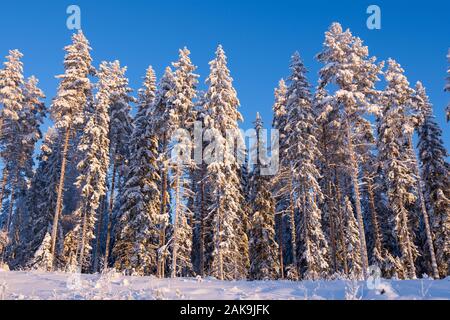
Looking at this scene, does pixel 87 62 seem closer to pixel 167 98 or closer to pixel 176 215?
pixel 167 98

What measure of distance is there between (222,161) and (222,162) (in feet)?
0.66

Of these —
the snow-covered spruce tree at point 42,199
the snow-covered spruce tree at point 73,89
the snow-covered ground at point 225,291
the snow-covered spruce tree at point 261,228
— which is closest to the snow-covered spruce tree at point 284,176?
the snow-covered spruce tree at point 261,228

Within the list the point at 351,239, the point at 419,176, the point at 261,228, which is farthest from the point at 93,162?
the point at 419,176

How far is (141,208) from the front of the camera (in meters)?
29.7

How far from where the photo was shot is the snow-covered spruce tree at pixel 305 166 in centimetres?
2845

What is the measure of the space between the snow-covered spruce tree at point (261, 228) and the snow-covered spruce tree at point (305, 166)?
3.54 meters

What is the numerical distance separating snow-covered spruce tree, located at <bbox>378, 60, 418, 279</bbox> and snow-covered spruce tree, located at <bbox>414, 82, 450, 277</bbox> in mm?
1901

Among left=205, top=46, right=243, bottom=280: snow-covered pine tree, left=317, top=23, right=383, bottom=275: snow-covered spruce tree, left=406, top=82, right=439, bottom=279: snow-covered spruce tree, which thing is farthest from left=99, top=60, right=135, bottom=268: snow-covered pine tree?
left=406, top=82, right=439, bottom=279: snow-covered spruce tree

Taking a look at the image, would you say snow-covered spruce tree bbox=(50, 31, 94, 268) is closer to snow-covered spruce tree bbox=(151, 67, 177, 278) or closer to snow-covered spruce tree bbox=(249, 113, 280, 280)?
snow-covered spruce tree bbox=(151, 67, 177, 278)

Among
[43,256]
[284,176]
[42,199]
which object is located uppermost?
[284,176]

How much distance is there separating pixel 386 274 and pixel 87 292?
30145 millimetres

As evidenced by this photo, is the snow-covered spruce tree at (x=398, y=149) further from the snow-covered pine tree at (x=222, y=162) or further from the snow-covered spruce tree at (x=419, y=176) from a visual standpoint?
the snow-covered pine tree at (x=222, y=162)

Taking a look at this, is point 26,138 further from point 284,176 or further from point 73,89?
point 284,176
